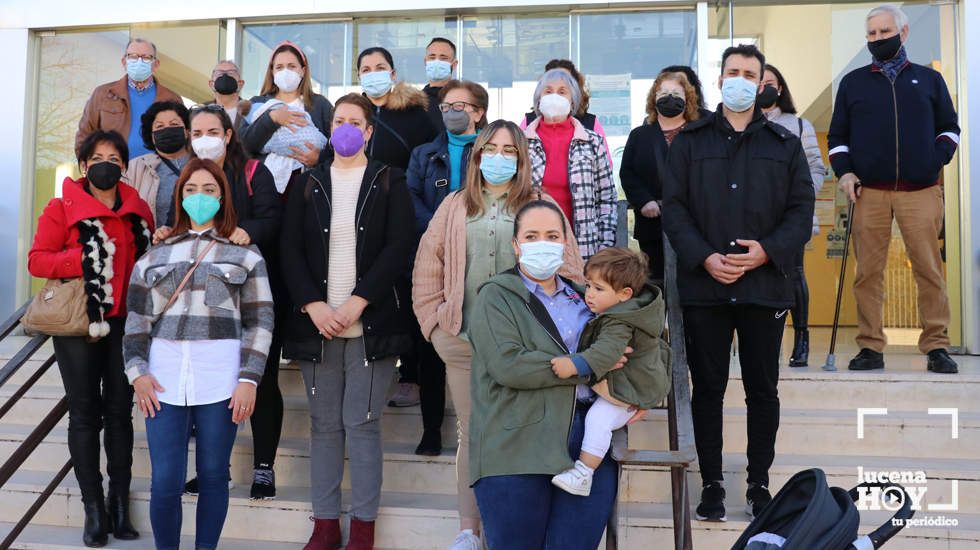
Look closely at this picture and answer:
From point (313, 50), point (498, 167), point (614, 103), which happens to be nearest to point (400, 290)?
point (498, 167)

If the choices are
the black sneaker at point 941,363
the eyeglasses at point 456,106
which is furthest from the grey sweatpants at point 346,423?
the black sneaker at point 941,363

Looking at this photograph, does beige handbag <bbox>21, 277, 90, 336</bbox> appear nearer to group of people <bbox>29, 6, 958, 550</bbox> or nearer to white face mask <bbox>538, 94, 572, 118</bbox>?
group of people <bbox>29, 6, 958, 550</bbox>

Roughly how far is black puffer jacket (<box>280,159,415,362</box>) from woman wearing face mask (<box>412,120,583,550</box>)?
144 mm

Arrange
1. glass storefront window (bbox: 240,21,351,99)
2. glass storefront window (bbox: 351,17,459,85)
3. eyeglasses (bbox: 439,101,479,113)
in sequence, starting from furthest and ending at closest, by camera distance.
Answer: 1. glass storefront window (bbox: 240,21,351,99)
2. glass storefront window (bbox: 351,17,459,85)
3. eyeglasses (bbox: 439,101,479,113)

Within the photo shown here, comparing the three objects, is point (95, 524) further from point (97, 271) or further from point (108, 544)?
point (97, 271)

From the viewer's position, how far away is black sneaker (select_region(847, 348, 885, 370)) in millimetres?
5574

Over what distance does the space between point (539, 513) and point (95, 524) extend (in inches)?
88.9

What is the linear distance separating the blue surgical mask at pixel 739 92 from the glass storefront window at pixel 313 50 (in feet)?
17.0

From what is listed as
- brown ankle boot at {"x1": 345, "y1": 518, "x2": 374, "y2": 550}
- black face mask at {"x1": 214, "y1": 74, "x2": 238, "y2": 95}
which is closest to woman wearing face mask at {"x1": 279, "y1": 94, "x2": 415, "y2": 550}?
brown ankle boot at {"x1": 345, "y1": 518, "x2": 374, "y2": 550}

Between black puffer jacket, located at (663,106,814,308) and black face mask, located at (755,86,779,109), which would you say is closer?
black puffer jacket, located at (663,106,814,308)

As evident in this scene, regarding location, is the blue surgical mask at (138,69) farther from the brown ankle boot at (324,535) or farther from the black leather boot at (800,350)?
the black leather boot at (800,350)

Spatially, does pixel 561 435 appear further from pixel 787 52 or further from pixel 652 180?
pixel 787 52

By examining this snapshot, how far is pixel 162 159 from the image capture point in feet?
15.9

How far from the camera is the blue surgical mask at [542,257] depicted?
11.6ft
